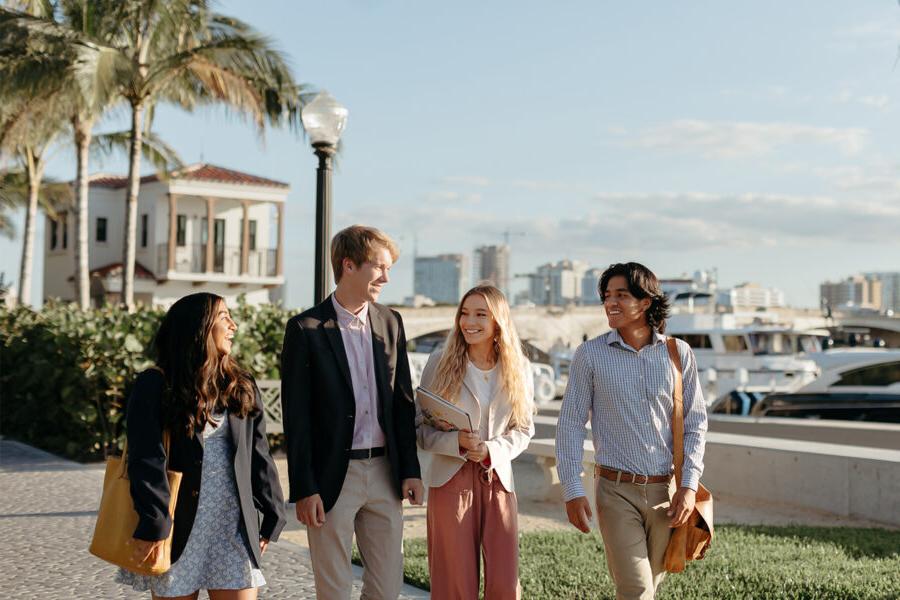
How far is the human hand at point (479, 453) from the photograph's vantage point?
4.24m

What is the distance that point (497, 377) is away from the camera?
4.47 metres

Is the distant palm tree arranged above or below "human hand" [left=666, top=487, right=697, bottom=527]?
above

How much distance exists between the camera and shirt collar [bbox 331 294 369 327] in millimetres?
4246

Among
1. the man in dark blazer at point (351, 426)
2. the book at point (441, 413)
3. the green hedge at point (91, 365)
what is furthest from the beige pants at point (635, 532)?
the green hedge at point (91, 365)

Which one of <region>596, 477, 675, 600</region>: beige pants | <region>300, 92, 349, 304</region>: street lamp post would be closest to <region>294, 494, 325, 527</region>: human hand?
<region>596, 477, 675, 600</region>: beige pants

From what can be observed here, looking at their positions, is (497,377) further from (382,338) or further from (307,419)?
(307,419)

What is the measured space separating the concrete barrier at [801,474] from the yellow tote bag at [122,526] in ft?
18.1

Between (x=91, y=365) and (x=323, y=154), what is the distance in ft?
16.4

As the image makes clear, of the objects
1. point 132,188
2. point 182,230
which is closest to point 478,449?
point 132,188

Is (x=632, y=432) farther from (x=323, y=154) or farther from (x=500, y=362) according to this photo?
(x=323, y=154)

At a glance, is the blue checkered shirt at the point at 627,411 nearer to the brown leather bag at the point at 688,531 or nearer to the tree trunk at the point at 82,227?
the brown leather bag at the point at 688,531

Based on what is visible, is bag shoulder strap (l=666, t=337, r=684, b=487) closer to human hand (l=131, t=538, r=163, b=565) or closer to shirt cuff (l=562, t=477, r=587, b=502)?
shirt cuff (l=562, t=477, r=587, b=502)

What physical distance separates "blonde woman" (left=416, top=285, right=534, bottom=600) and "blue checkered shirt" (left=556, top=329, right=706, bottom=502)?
0.85 feet

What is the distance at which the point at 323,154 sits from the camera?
8969 millimetres
